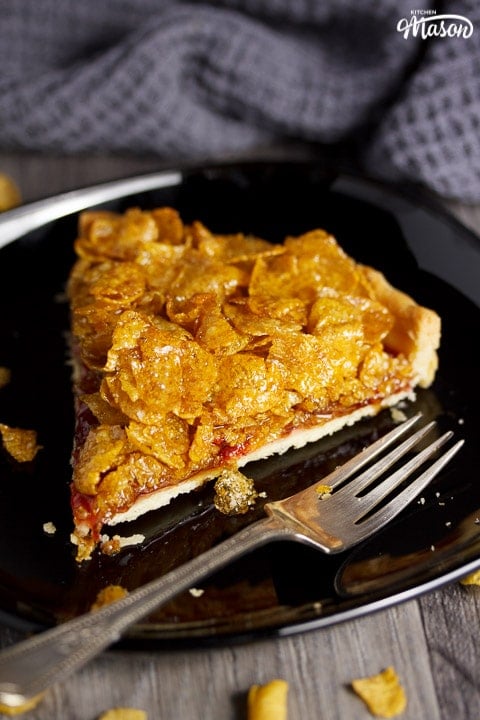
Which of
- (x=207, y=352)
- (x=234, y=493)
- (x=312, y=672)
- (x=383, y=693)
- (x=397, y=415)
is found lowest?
(x=383, y=693)

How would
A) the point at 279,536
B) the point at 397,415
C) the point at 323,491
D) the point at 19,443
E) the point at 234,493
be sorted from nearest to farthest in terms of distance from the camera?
1. the point at 279,536
2. the point at 323,491
3. the point at 234,493
4. the point at 19,443
5. the point at 397,415

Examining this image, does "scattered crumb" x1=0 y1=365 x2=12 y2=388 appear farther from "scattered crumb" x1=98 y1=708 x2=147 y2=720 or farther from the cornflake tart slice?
"scattered crumb" x1=98 y1=708 x2=147 y2=720

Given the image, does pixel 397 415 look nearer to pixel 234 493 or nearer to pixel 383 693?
pixel 234 493

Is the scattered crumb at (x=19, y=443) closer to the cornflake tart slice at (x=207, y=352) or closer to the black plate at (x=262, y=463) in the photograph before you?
the black plate at (x=262, y=463)

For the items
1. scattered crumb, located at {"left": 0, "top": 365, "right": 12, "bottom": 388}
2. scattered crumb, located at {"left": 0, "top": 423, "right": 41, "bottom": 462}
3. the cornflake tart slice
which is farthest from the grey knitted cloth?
scattered crumb, located at {"left": 0, "top": 423, "right": 41, "bottom": 462}

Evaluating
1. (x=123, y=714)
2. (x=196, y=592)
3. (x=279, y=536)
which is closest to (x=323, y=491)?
(x=279, y=536)

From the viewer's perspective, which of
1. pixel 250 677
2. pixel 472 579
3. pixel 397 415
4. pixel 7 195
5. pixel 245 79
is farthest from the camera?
pixel 245 79

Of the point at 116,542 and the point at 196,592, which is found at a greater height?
the point at 116,542
